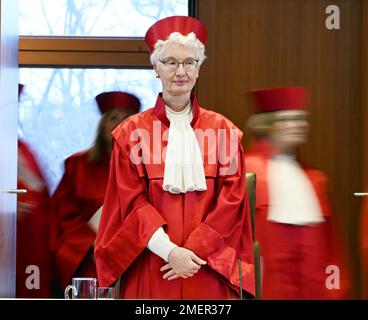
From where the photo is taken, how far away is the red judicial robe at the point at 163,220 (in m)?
2.61

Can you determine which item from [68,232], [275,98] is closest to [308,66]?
[275,98]

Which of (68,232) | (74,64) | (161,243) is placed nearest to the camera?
(161,243)

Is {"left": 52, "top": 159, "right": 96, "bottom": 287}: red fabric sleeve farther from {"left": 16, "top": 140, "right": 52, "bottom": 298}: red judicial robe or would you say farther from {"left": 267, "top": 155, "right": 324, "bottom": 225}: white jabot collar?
{"left": 267, "top": 155, "right": 324, "bottom": 225}: white jabot collar

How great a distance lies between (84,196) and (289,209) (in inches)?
26.7

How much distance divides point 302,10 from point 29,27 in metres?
0.90

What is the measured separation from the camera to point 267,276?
276 centimetres

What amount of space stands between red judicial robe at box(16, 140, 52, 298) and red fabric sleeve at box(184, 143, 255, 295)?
20.5 inches

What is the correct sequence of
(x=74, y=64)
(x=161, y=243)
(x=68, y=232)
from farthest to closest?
(x=68, y=232)
(x=74, y=64)
(x=161, y=243)

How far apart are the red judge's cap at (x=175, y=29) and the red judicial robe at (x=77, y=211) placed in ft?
1.33

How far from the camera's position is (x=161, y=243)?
2.59 meters

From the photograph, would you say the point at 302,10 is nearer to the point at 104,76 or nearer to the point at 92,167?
the point at 104,76

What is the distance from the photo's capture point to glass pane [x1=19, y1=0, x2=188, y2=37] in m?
2.73

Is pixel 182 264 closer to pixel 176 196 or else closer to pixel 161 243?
pixel 161 243

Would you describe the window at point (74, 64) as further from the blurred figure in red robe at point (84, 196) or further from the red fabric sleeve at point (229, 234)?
the red fabric sleeve at point (229, 234)
